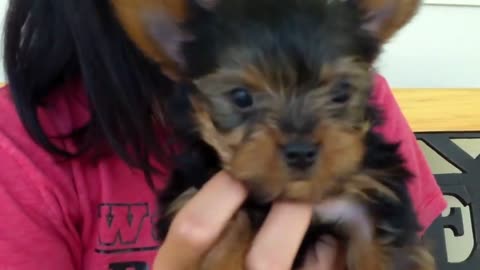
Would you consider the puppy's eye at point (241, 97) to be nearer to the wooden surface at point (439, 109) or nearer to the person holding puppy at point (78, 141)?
the person holding puppy at point (78, 141)

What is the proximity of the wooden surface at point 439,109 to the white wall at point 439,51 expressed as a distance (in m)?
0.25

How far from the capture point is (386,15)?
1035 mm

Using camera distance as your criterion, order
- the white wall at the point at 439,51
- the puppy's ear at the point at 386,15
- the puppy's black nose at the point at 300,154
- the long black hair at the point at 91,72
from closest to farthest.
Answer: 1. the puppy's black nose at the point at 300,154
2. the puppy's ear at the point at 386,15
3. the long black hair at the point at 91,72
4. the white wall at the point at 439,51

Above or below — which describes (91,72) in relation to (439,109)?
above

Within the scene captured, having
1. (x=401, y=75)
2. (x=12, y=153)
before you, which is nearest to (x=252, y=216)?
(x=12, y=153)

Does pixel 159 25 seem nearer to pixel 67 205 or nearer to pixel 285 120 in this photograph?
pixel 285 120

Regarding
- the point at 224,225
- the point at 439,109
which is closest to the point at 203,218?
the point at 224,225

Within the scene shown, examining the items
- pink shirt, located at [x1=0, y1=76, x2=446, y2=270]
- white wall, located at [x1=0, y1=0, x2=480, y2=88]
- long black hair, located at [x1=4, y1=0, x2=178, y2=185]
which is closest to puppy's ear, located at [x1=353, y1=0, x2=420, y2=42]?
pink shirt, located at [x1=0, y1=76, x2=446, y2=270]

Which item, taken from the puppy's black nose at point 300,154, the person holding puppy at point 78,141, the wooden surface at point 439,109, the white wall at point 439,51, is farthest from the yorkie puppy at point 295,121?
the white wall at point 439,51

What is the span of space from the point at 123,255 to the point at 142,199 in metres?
0.09

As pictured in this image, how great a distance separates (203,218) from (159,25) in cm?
24

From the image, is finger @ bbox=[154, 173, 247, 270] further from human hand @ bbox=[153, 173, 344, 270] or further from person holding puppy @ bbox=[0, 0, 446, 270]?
Result: person holding puppy @ bbox=[0, 0, 446, 270]

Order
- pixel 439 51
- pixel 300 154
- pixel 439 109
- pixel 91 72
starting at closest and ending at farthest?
pixel 300 154 < pixel 91 72 < pixel 439 109 < pixel 439 51

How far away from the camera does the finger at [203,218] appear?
0.97 metres
